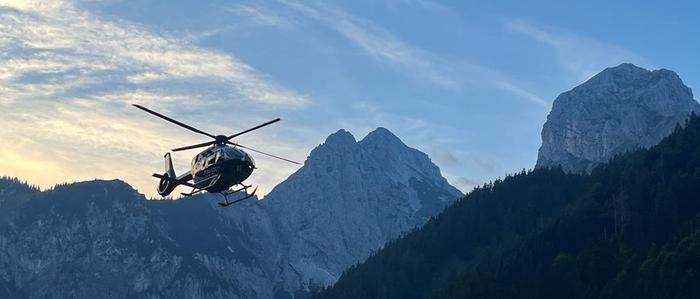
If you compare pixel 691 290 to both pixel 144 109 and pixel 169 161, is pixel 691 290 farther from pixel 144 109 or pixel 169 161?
pixel 144 109

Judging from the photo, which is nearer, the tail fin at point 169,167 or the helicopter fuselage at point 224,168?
the helicopter fuselage at point 224,168

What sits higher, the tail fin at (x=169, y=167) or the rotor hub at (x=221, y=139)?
the rotor hub at (x=221, y=139)

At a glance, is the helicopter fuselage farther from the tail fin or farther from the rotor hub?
the tail fin

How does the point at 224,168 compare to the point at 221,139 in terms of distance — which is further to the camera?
the point at 221,139

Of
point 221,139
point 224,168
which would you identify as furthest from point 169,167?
point 224,168

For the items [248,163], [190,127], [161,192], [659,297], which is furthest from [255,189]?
[659,297]

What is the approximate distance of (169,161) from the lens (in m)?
118

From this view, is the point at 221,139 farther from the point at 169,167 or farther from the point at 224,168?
the point at 169,167

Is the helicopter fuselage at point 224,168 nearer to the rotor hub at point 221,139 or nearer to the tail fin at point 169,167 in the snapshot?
the rotor hub at point 221,139

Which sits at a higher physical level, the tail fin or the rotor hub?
the rotor hub

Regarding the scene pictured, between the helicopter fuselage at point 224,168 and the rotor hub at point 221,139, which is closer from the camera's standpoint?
the helicopter fuselage at point 224,168

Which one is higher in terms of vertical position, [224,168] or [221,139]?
[221,139]

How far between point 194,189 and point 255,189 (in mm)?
8284

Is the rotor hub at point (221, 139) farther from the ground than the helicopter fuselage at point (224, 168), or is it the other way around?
the rotor hub at point (221, 139)
